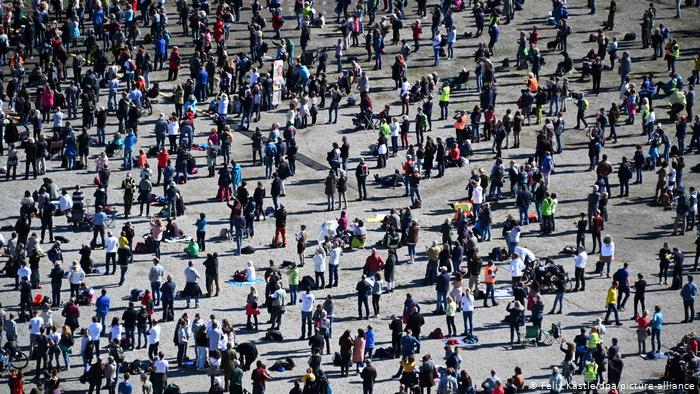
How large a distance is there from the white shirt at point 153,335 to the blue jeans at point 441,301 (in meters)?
8.80

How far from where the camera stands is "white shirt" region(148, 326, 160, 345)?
4334cm

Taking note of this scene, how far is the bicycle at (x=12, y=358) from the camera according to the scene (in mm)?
43469

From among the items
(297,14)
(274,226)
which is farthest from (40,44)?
(274,226)

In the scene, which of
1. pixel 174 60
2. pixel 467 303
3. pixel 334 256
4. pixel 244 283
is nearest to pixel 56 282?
pixel 244 283

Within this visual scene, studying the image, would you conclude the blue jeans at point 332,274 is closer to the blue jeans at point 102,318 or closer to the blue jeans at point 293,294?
the blue jeans at point 293,294

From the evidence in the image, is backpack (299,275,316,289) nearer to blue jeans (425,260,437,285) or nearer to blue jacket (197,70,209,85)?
blue jeans (425,260,437,285)

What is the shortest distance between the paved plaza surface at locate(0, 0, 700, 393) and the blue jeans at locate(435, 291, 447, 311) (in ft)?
1.35

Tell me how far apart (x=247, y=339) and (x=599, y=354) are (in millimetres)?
10257

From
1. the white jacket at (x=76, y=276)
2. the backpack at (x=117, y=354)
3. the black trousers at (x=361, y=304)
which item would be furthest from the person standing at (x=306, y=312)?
the white jacket at (x=76, y=276)

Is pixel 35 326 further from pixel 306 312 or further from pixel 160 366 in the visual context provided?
pixel 306 312

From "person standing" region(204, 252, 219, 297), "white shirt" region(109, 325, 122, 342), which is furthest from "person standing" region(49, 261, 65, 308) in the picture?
"person standing" region(204, 252, 219, 297)

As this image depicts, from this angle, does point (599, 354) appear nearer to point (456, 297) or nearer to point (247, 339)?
point (456, 297)

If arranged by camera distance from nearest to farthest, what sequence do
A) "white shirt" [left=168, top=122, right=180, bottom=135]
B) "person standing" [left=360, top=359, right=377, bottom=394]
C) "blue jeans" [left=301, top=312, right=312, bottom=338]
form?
"person standing" [left=360, top=359, right=377, bottom=394], "blue jeans" [left=301, top=312, right=312, bottom=338], "white shirt" [left=168, top=122, right=180, bottom=135]

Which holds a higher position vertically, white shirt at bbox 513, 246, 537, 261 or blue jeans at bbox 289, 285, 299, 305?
white shirt at bbox 513, 246, 537, 261
